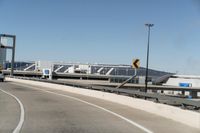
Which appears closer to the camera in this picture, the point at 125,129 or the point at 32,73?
the point at 125,129

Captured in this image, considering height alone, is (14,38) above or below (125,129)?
above

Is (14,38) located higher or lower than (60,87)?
higher

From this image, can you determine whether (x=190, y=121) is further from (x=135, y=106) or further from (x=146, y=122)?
(x=135, y=106)

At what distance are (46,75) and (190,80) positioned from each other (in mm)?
69757

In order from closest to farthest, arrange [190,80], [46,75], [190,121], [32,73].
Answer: [190,121] → [46,75] → [190,80] → [32,73]

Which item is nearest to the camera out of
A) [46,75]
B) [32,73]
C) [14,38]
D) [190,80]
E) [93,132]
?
[93,132]

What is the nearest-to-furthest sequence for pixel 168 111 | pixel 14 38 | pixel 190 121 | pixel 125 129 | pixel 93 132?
pixel 93 132 < pixel 125 129 < pixel 190 121 < pixel 168 111 < pixel 14 38

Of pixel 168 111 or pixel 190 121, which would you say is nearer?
pixel 190 121

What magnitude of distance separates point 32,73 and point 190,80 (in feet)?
251

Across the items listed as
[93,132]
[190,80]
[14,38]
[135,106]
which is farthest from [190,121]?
[190,80]

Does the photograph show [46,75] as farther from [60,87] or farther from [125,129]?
[125,129]

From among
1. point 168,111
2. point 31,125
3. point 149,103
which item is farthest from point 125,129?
point 149,103

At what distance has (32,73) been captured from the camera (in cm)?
19050

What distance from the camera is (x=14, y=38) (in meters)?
89.2
